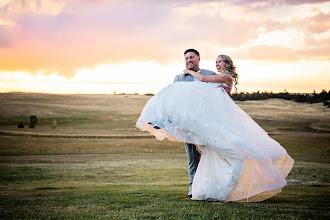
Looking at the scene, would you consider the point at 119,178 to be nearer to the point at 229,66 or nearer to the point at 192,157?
the point at 192,157

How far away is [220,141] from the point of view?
279 inches

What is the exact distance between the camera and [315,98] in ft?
366

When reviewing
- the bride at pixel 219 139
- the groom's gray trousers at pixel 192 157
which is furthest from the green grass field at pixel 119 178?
the groom's gray trousers at pixel 192 157

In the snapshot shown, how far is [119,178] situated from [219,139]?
1238cm

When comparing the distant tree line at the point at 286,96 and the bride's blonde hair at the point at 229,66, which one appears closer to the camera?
the bride's blonde hair at the point at 229,66

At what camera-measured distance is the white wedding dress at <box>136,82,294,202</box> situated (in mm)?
7074

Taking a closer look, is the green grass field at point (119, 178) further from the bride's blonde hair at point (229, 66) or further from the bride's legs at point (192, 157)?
the bride's blonde hair at point (229, 66)

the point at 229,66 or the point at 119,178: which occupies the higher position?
the point at 229,66

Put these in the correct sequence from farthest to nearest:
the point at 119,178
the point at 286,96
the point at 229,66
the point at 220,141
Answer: the point at 286,96, the point at 119,178, the point at 229,66, the point at 220,141

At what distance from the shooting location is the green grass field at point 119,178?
248 inches

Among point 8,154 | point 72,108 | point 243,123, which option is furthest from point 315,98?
point 243,123

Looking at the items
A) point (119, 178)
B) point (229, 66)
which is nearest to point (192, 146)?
point (229, 66)

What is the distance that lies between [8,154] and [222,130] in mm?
30048

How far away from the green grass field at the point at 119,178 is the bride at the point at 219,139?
48cm
